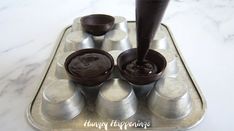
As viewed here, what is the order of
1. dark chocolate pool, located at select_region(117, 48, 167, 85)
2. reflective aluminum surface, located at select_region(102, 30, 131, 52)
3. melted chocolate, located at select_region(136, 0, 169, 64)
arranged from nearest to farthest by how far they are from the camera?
1. melted chocolate, located at select_region(136, 0, 169, 64)
2. dark chocolate pool, located at select_region(117, 48, 167, 85)
3. reflective aluminum surface, located at select_region(102, 30, 131, 52)

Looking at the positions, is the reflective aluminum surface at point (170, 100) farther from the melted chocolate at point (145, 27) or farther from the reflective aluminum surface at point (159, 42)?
the reflective aluminum surface at point (159, 42)

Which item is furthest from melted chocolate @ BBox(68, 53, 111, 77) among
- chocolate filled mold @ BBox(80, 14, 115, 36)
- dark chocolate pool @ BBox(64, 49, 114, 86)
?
chocolate filled mold @ BBox(80, 14, 115, 36)

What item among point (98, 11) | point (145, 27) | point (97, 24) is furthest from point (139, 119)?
point (98, 11)

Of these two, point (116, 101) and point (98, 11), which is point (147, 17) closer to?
point (116, 101)

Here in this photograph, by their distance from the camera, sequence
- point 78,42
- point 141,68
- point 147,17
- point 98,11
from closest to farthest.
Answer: point 147,17 < point 141,68 < point 78,42 < point 98,11

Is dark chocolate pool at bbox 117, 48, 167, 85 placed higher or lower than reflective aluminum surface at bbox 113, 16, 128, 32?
higher

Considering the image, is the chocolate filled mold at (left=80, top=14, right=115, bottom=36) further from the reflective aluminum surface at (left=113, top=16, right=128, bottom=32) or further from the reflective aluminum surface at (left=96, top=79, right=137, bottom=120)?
the reflective aluminum surface at (left=96, top=79, right=137, bottom=120)
